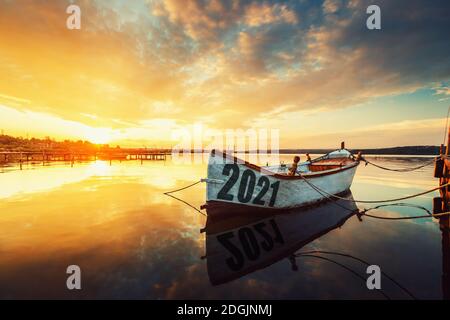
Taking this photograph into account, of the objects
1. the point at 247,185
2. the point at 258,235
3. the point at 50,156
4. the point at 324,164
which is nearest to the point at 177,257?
the point at 258,235

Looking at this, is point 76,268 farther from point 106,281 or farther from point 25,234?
point 25,234

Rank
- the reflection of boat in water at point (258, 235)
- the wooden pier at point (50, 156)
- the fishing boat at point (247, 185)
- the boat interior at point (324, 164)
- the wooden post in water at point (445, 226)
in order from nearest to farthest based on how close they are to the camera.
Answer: the wooden post in water at point (445, 226) < the reflection of boat in water at point (258, 235) < the fishing boat at point (247, 185) < the boat interior at point (324, 164) < the wooden pier at point (50, 156)

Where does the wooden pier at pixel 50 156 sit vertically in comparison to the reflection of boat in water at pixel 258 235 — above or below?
above

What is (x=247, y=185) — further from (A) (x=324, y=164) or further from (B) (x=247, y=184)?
(A) (x=324, y=164)

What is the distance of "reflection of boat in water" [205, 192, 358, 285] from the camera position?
18.8 feet

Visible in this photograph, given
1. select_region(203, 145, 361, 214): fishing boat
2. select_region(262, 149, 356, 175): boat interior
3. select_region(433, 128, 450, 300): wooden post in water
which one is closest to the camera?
select_region(433, 128, 450, 300): wooden post in water

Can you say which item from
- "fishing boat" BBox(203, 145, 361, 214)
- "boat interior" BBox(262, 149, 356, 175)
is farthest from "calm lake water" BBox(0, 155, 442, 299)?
"boat interior" BBox(262, 149, 356, 175)

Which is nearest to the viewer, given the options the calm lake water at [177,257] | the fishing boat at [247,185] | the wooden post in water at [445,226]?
the calm lake water at [177,257]

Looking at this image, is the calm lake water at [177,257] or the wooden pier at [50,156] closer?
→ the calm lake water at [177,257]

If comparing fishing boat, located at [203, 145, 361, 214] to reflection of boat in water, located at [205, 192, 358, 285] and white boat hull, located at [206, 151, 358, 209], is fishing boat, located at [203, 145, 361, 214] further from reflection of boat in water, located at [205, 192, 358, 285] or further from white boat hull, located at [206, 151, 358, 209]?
reflection of boat in water, located at [205, 192, 358, 285]

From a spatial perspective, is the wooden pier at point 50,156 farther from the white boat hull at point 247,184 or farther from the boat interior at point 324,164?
the boat interior at point 324,164

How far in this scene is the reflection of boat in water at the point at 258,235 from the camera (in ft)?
18.8

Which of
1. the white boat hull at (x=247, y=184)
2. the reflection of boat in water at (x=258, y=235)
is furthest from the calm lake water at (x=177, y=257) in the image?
the white boat hull at (x=247, y=184)

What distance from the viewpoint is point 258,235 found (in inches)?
302
